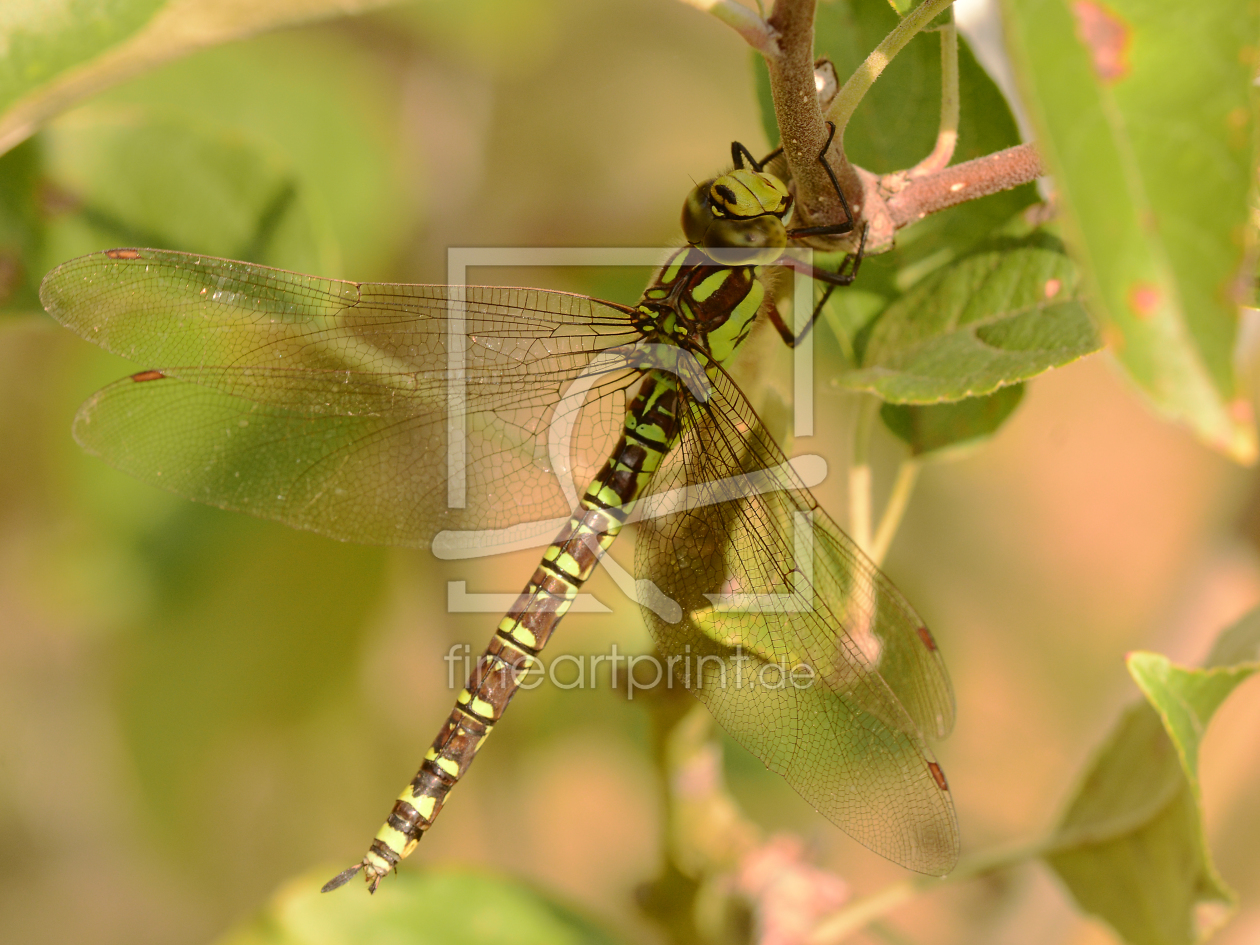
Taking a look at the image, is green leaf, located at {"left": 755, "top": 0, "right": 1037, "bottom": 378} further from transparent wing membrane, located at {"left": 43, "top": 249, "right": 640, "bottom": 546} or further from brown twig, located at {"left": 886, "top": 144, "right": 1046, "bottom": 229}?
transparent wing membrane, located at {"left": 43, "top": 249, "right": 640, "bottom": 546}

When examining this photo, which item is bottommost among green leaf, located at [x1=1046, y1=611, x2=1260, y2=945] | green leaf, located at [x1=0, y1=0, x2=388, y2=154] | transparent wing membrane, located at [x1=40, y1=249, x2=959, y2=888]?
green leaf, located at [x1=1046, y1=611, x2=1260, y2=945]

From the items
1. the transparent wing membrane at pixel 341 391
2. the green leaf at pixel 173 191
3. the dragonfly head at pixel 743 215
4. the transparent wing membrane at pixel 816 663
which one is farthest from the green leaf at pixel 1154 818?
the green leaf at pixel 173 191

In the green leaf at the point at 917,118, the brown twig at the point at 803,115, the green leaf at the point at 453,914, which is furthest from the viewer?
the green leaf at the point at 453,914

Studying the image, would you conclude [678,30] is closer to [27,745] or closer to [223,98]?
[223,98]

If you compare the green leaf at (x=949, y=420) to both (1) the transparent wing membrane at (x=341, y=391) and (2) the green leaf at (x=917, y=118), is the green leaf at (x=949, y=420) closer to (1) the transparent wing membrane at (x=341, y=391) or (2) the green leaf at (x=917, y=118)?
(2) the green leaf at (x=917, y=118)

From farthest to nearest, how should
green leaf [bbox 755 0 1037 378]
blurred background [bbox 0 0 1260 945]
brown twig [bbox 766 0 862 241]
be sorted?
blurred background [bbox 0 0 1260 945] → green leaf [bbox 755 0 1037 378] → brown twig [bbox 766 0 862 241]

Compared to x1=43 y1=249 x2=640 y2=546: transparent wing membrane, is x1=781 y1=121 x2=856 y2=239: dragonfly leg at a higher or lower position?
higher

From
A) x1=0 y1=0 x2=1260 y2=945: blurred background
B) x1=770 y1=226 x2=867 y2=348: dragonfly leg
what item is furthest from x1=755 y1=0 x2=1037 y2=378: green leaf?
x1=0 y1=0 x2=1260 y2=945: blurred background
